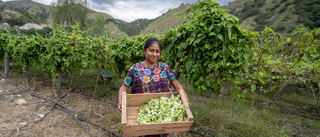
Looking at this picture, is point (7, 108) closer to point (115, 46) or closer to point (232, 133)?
point (115, 46)

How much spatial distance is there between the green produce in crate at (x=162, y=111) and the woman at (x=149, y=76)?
21 centimetres

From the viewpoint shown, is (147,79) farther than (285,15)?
No

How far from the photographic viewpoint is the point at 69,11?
73.0ft

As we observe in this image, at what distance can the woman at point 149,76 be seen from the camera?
163 centimetres

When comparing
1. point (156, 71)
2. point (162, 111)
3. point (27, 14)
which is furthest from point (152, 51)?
point (27, 14)

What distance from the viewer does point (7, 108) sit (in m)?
3.69

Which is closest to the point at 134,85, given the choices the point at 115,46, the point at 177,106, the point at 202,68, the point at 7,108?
the point at 177,106

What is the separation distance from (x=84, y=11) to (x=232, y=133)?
27.2m

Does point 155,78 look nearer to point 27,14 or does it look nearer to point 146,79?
point 146,79

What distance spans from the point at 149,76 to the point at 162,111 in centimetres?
47

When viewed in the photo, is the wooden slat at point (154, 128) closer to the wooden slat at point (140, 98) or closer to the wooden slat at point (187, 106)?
the wooden slat at point (187, 106)

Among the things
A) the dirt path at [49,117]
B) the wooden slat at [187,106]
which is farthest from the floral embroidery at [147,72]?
the dirt path at [49,117]

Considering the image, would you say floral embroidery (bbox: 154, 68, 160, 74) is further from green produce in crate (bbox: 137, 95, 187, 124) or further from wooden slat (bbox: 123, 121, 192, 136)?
wooden slat (bbox: 123, 121, 192, 136)

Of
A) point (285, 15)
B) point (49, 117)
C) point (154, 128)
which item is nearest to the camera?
point (154, 128)
